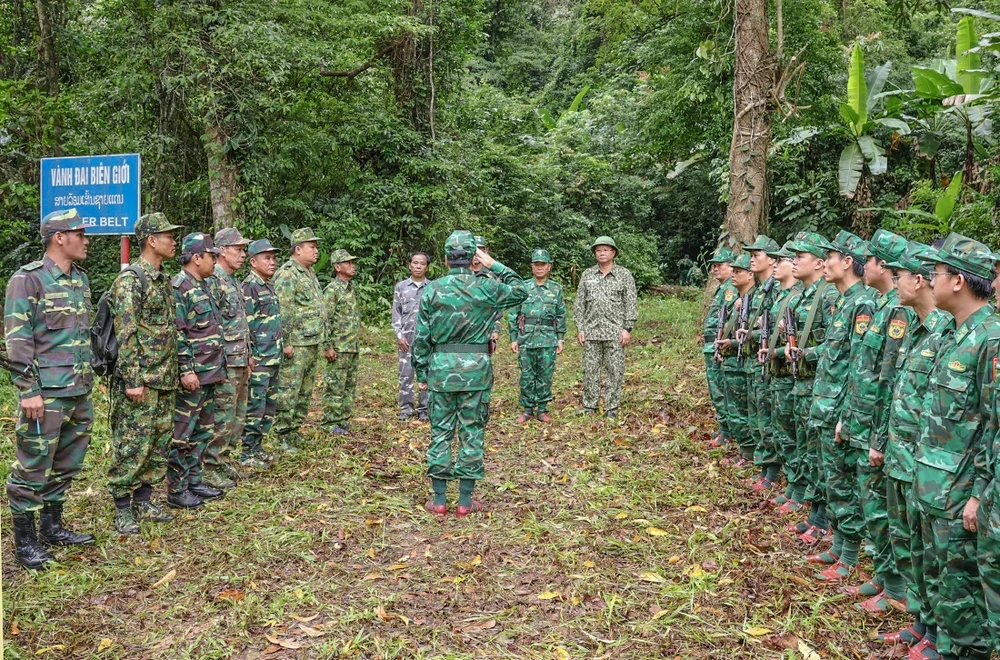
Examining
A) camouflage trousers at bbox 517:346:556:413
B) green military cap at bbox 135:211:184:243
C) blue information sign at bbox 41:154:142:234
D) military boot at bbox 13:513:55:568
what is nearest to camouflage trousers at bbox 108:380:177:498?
military boot at bbox 13:513:55:568

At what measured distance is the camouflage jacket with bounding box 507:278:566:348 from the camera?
9188 millimetres

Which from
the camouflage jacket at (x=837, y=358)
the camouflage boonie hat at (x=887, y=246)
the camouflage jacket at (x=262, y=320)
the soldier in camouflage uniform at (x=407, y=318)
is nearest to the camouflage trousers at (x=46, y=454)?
the camouflage jacket at (x=262, y=320)

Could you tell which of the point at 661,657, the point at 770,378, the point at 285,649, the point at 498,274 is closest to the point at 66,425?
the point at 285,649

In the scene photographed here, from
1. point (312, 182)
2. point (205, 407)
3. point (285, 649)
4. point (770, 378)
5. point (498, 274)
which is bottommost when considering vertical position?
point (285, 649)

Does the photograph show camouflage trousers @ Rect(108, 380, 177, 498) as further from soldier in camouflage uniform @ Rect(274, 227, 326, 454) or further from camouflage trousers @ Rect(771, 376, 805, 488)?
camouflage trousers @ Rect(771, 376, 805, 488)

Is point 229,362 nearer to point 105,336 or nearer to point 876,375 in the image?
point 105,336

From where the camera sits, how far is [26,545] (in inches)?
194

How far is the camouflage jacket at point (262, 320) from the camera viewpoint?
277 inches

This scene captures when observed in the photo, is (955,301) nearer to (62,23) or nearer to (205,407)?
(205,407)

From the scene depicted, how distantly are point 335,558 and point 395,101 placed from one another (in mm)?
12655

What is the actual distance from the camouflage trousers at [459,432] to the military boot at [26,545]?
2.69 meters

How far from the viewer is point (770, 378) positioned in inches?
238

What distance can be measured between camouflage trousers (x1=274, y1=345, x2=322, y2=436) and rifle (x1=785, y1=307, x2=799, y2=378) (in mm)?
4544

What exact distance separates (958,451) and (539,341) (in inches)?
237
